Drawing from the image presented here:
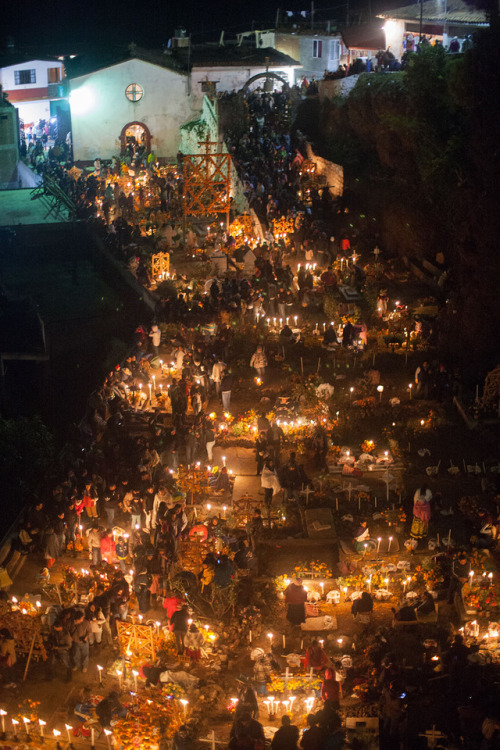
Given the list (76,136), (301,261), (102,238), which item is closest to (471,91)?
(301,261)

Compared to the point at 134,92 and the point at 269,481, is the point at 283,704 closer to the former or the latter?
the point at 269,481

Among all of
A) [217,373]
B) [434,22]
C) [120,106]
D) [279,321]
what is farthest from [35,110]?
[217,373]

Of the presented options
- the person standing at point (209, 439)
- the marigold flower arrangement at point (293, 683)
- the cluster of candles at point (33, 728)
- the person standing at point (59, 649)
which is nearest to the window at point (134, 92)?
the person standing at point (209, 439)

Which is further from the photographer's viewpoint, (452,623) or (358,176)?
(358,176)

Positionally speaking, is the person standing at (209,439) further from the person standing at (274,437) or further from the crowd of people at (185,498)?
the person standing at (274,437)

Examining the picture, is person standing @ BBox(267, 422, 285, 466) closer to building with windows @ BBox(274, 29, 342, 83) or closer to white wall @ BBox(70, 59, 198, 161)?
white wall @ BBox(70, 59, 198, 161)

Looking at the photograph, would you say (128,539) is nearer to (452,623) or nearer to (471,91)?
(452,623)

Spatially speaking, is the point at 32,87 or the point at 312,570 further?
the point at 32,87
